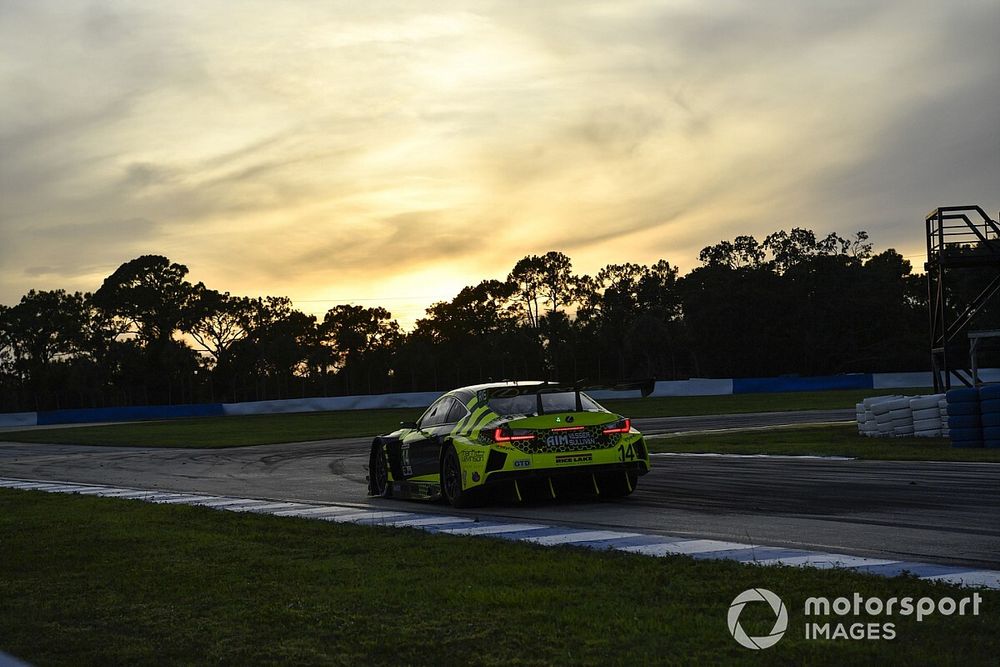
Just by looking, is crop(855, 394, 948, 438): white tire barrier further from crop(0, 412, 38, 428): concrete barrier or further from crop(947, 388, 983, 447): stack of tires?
crop(0, 412, 38, 428): concrete barrier

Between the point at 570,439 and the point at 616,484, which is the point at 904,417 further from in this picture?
the point at 570,439

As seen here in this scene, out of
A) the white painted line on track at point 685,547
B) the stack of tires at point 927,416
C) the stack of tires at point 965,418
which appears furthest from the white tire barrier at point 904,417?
the white painted line on track at point 685,547

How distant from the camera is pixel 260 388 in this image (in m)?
94.2

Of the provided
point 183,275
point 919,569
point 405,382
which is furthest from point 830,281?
point 919,569

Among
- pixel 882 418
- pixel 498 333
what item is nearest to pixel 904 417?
pixel 882 418

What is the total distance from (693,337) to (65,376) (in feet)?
203

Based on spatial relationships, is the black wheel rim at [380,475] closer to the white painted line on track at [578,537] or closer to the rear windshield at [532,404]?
the rear windshield at [532,404]

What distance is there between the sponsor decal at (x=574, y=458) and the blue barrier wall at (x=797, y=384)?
6411 centimetres

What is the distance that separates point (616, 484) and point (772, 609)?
7.26m

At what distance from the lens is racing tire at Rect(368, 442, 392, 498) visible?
15258 mm

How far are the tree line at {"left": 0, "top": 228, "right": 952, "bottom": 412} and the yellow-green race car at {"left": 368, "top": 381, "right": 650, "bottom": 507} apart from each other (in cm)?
7310

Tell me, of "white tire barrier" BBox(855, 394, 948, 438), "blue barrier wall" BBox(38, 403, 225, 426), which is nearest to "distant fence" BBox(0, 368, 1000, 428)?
"blue barrier wall" BBox(38, 403, 225, 426)

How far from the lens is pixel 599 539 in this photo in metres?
9.91

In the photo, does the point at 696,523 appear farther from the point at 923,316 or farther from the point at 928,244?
the point at 923,316
